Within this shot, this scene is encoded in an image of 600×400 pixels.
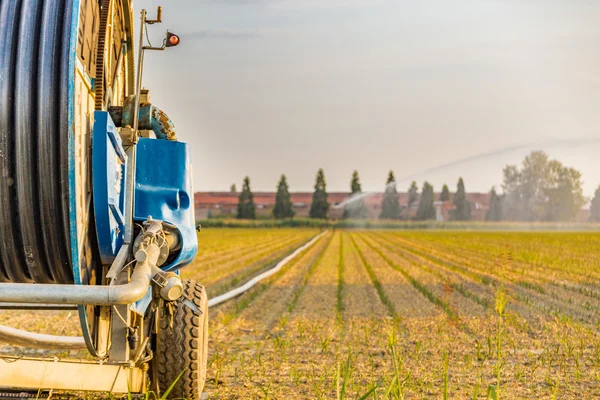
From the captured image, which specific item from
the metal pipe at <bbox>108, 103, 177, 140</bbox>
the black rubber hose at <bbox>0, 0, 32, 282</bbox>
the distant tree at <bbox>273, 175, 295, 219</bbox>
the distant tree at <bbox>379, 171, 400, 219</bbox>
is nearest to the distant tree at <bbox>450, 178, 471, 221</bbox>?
the distant tree at <bbox>379, 171, 400, 219</bbox>

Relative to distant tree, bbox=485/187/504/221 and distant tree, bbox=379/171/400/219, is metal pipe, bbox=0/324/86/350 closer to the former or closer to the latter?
distant tree, bbox=379/171/400/219

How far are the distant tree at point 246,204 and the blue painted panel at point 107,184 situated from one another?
89.2 meters

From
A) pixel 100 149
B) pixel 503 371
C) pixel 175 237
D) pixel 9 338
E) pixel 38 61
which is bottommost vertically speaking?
pixel 503 371

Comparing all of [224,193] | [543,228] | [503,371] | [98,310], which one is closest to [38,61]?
[98,310]

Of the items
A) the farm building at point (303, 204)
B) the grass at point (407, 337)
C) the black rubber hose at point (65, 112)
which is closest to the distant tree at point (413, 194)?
the farm building at point (303, 204)

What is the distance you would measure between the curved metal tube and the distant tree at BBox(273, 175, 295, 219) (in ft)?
297

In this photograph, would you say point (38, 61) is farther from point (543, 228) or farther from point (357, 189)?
point (357, 189)

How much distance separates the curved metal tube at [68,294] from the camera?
3.18 metres

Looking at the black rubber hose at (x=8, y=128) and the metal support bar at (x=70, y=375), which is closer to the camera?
the black rubber hose at (x=8, y=128)

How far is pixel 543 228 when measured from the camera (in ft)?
253

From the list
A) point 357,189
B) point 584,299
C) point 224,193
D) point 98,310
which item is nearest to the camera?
point 98,310

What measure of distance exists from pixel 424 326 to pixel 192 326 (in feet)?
13.8

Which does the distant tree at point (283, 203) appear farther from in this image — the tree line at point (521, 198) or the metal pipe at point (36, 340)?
the metal pipe at point (36, 340)

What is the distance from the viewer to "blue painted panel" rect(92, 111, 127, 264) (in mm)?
3670
